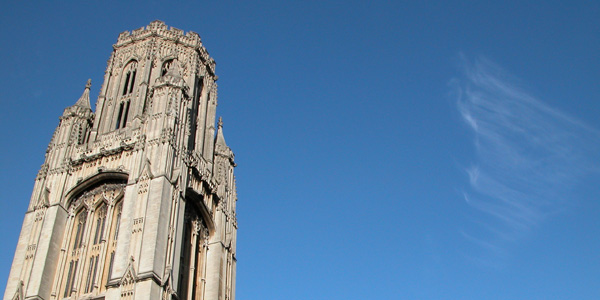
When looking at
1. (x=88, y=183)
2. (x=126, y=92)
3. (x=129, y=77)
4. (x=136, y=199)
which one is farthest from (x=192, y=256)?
(x=129, y=77)

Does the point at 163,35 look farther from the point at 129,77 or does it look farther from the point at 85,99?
the point at 85,99

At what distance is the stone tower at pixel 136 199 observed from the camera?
32.1 meters

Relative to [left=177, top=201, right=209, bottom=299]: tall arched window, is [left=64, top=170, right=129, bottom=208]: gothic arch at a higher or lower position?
higher

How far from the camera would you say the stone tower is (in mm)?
32062

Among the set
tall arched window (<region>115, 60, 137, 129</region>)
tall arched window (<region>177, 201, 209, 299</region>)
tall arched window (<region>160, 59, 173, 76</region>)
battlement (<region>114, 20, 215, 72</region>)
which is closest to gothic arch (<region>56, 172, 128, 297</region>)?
tall arched window (<region>177, 201, 209, 299</region>)

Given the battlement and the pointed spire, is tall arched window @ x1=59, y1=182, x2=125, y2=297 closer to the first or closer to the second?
the pointed spire

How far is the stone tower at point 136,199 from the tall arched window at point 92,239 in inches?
2.3

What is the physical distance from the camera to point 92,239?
34969 millimetres

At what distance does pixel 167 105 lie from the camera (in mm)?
38500

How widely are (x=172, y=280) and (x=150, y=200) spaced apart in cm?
423

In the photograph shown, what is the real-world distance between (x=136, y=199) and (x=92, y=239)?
150 inches

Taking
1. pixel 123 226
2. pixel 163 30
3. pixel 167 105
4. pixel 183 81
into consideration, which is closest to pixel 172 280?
pixel 123 226

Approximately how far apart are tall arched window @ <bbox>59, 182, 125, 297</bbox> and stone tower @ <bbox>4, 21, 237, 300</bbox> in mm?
57

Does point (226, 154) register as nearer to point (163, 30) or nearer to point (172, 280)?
point (163, 30)
